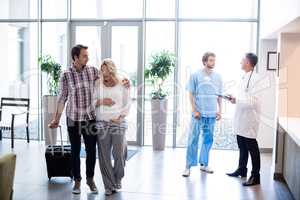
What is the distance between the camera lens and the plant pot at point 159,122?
6.56 meters

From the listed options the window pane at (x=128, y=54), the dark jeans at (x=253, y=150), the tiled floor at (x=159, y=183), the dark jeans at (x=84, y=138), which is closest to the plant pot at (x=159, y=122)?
the window pane at (x=128, y=54)

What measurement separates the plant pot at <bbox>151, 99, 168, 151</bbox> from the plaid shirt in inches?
101

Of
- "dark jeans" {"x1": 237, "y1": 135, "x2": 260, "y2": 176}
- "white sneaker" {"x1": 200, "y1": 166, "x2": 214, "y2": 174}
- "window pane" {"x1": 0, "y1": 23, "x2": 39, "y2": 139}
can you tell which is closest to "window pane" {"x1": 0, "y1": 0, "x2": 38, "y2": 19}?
"window pane" {"x1": 0, "y1": 23, "x2": 39, "y2": 139}

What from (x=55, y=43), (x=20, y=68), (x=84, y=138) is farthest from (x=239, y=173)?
(x=20, y=68)

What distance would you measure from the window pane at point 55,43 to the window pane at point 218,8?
2.30 metres

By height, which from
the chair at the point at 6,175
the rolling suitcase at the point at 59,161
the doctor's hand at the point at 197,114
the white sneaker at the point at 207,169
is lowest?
the white sneaker at the point at 207,169

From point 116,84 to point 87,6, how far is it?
3.47m

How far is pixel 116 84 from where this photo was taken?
→ 4066mm

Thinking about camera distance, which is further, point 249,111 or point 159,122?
point 159,122

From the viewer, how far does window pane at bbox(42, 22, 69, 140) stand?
7191 mm

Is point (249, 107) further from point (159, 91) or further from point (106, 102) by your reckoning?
point (159, 91)

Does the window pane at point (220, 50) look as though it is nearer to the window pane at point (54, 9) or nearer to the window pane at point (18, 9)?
the window pane at point (54, 9)

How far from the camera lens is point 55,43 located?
7.27 meters

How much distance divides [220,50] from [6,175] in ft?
15.6
